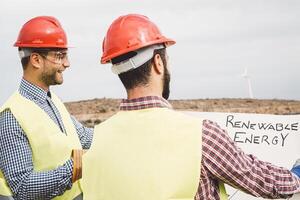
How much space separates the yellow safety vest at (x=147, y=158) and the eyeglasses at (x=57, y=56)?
1.64 meters

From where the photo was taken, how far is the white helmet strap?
2893 mm

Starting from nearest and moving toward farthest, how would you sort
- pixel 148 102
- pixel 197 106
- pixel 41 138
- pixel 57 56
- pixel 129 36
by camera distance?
1. pixel 148 102
2. pixel 129 36
3. pixel 41 138
4. pixel 57 56
5. pixel 197 106

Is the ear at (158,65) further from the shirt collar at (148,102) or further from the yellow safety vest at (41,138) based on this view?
the yellow safety vest at (41,138)

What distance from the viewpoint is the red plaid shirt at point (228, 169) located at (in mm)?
2693

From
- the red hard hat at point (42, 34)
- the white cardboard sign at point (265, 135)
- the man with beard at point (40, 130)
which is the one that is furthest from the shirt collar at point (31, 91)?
the white cardboard sign at point (265, 135)

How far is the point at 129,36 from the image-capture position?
3.02 meters

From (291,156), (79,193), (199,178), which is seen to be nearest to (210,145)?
(199,178)

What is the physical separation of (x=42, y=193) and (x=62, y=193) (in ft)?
0.50

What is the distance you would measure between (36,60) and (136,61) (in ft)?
5.66

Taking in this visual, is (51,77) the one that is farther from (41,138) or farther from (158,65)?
(158,65)

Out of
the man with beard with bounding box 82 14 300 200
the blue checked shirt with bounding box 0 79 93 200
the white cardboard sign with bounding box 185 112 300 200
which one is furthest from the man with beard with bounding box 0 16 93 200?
the white cardboard sign with bounding box 185 112 300 200

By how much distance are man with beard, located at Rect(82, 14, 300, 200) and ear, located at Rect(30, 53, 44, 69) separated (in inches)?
58.3

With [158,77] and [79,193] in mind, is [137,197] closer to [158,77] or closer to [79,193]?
[158,77]

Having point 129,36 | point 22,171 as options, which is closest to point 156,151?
point 129,36
